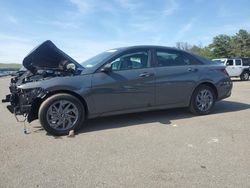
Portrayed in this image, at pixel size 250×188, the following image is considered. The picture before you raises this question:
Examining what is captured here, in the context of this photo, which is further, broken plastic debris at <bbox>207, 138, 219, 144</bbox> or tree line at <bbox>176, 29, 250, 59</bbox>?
tree line at <bbox>176, 29, 250, 59</bbox>

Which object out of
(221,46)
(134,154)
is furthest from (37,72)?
(221,46)

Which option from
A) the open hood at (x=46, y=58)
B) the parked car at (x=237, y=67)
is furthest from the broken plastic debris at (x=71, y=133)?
the parked car at (x=237, y=67)

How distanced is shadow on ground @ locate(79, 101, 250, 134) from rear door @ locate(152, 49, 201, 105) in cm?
37

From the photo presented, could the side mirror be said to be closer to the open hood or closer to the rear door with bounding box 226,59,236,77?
the open hood

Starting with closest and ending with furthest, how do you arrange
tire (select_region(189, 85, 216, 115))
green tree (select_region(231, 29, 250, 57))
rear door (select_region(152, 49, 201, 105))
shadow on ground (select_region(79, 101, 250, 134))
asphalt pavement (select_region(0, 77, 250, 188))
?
asphalt pavement (select_region(0, 77, 250, 188))
shadow on ground (select_region(79, 101, 250, 134))
rear door (select_region(152, 49, 201, 105))
tire (select_region(189, 85, 216, 115))
green tree (select_region(231, 29, 250, 57))

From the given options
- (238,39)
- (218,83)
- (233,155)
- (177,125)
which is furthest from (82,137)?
(238,39)

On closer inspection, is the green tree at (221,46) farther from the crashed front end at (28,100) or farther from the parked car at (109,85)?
the crashed front end at (28,100)

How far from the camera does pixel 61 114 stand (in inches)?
225

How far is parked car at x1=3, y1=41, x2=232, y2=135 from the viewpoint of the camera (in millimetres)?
5715

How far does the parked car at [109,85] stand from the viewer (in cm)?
571

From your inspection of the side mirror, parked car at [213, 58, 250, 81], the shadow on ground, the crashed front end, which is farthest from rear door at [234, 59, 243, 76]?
the crashed front end

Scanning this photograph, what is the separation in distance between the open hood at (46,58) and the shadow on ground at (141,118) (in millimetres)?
1288

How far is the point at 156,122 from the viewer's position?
6.44 m

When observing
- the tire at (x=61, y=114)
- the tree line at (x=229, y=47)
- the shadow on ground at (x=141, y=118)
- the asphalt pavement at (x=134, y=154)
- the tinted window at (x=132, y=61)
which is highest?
the tree line at (x=229, y=47)
